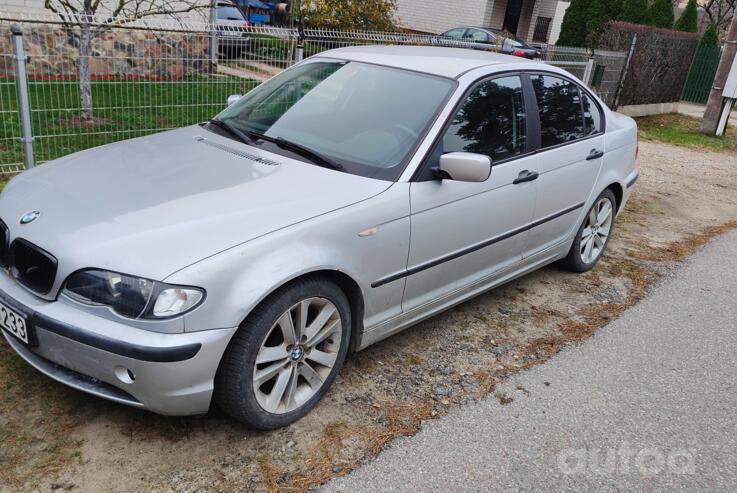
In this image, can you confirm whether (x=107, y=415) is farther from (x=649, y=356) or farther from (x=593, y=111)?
(x=593, y=111)

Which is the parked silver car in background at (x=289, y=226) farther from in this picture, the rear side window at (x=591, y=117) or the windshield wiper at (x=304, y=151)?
the rear side window at (x=591, y=117)

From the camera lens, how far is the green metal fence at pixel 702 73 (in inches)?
752

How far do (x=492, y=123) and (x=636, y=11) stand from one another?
1955 centimetres

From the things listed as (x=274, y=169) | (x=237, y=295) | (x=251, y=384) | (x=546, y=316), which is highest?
(x=274, y=169)

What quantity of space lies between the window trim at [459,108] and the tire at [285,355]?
0.83m

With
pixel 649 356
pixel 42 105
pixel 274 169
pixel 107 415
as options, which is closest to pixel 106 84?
pixel 42 105

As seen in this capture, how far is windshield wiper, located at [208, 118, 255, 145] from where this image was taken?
12.5ft

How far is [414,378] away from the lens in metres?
3.65

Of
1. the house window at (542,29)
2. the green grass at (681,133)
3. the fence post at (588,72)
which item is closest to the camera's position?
the fence post at (588,72)

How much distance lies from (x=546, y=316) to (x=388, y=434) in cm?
194

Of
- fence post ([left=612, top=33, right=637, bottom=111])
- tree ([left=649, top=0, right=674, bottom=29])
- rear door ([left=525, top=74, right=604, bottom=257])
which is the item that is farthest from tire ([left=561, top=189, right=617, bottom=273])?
tree ([left=649, top=0, right=674, bottom=29])

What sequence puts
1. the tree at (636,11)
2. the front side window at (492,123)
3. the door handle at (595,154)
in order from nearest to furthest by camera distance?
the front side window at (492,123) → the door handle at (595,154) → the tree at (636,11)

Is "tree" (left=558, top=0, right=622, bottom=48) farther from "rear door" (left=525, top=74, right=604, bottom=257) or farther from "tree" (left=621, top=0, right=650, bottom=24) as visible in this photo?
"rear door" (left=525, top=74, right=604, bottom=257)

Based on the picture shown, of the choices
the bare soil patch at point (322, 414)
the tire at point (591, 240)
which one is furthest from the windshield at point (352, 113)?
the tire at point (591, 240)
